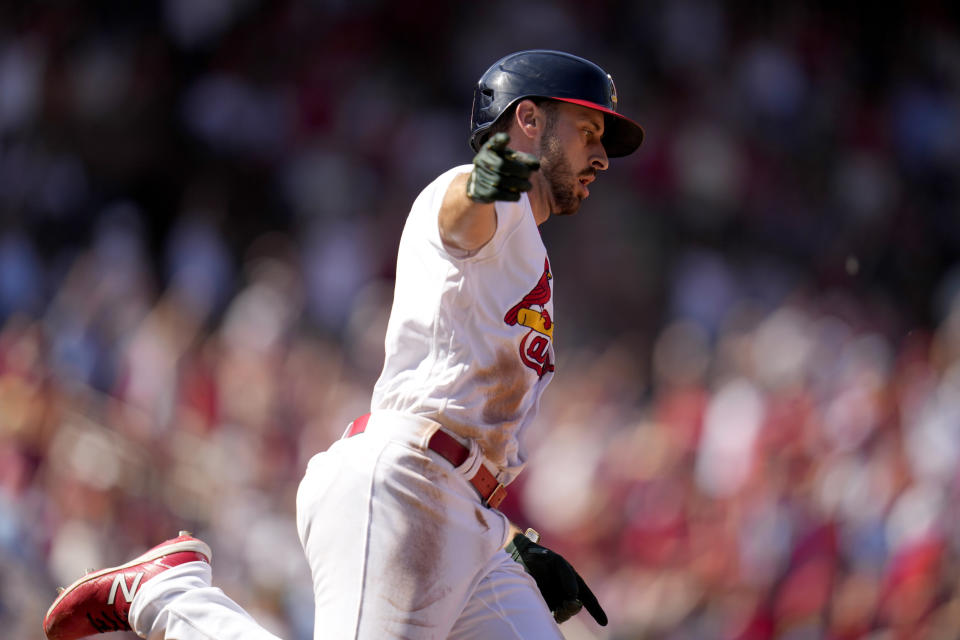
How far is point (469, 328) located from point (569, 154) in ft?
2.15

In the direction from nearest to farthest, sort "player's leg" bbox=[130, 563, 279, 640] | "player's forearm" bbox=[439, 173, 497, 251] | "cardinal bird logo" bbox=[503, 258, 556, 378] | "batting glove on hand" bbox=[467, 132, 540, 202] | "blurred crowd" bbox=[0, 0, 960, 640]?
"batting glove on hand" bbox=[467, 132, 540, 202] → "player's forearm" bbox=[439, 173, 497, 251] → "cardinal bird logo" bbox=[503, 258, 556, 378] → "player's leg" bbox=[130, 563, 279, 640] → "blurred crowd" bbox=[0, 0, 960, 640]

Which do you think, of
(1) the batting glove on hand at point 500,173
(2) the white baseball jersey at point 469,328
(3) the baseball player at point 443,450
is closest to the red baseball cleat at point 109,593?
(3) the baseball player at point 443,450

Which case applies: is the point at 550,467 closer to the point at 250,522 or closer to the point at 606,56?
the point at 250,522

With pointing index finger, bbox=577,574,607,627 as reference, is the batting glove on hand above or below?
above

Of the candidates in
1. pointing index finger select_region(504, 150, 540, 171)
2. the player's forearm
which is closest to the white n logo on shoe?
the player's forearm

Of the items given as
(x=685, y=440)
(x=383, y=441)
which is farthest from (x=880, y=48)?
(x=383, y=441)

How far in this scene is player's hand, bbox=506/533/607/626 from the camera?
333 cm

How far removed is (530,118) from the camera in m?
3.26

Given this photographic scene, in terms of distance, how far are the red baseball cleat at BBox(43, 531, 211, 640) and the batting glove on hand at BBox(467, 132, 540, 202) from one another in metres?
1.54

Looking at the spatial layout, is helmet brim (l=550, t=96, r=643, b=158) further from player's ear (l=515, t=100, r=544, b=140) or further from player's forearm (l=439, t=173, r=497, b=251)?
player's forearm (l=439, t=173, r=497, b=251)

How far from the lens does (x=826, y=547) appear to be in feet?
24.5

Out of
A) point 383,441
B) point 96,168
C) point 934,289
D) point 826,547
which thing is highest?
point 383,441

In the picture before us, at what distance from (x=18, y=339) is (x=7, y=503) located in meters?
1.10

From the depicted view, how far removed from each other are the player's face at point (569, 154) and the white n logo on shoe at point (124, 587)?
155 centimetres
